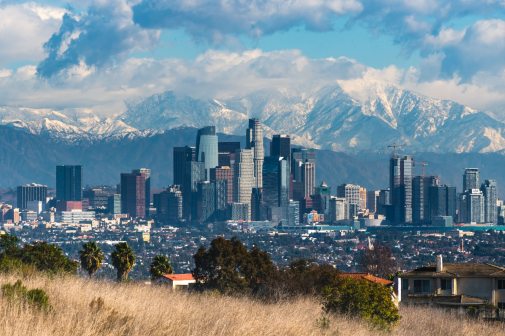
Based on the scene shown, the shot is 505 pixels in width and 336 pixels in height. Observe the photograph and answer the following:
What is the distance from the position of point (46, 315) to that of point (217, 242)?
5472cm

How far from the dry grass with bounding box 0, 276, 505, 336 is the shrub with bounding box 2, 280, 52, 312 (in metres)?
0.24

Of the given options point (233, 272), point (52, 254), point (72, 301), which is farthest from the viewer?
point (233, 272)

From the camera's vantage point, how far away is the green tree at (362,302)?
122 feet

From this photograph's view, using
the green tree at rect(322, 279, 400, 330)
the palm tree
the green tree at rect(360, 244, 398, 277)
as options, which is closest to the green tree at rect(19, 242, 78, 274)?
the palm tree

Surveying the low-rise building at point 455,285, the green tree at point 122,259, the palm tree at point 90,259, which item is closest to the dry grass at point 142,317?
the low-rise building at point 455,285

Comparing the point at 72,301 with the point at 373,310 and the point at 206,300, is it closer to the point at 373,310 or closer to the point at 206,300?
the point at 206,300

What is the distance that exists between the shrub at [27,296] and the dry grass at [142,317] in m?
0.24

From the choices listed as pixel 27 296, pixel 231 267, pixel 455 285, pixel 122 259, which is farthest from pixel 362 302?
pixel 122 259

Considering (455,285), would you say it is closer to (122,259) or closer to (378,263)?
(122,259)

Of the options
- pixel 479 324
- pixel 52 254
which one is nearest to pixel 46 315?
pixel 479 324

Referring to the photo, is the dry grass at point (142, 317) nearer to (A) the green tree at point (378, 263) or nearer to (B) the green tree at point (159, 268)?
(B) the green tree at point (159, 268)

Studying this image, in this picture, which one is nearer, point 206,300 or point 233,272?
point 206,300

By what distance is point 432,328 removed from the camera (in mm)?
35656

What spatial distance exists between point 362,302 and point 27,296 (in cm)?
1787
